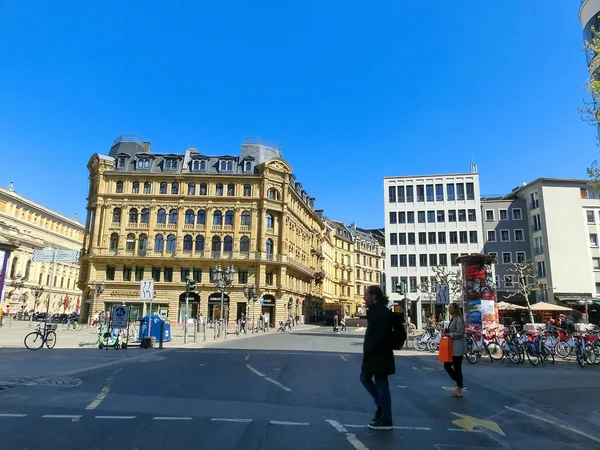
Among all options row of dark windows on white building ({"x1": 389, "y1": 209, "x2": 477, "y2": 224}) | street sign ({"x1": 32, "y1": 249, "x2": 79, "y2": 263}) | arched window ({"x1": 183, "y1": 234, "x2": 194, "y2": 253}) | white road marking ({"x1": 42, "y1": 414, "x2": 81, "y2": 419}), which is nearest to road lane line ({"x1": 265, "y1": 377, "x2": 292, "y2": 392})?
white road marking ({"x1": 42, "y1": 414, "x2": 81, "y2": 419})

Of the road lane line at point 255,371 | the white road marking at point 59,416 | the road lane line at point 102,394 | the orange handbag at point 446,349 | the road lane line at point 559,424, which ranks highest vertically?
the orange handbag at point 446,349

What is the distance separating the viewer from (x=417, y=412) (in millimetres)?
7441

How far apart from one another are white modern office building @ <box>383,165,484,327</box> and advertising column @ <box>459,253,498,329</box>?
36356 mm

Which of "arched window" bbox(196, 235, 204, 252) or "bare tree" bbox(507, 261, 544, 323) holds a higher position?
"arched window" bbox(196, 235, 204, 252)

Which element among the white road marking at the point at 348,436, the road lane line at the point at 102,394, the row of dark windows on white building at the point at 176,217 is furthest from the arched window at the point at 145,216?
the white road marking at the point at 348,436

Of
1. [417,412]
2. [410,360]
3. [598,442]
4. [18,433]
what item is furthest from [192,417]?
[410,360]

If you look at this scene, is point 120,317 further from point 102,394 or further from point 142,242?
point 142,242

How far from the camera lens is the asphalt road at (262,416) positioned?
5.49 metres

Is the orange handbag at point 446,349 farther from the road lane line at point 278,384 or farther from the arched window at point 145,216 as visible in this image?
the arched window at point 145,216

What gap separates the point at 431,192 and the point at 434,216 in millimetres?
3302

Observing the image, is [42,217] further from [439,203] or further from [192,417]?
[192,417]

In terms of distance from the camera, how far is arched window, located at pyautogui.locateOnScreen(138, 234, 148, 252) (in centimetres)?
5428

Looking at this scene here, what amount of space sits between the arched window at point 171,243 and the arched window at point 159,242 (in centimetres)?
62

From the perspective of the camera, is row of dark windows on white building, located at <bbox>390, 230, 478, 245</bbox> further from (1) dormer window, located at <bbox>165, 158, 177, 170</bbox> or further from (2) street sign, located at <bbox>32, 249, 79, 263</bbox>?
(2) street sign, located at <bbox>32, 249, 79, 263</bbox>
